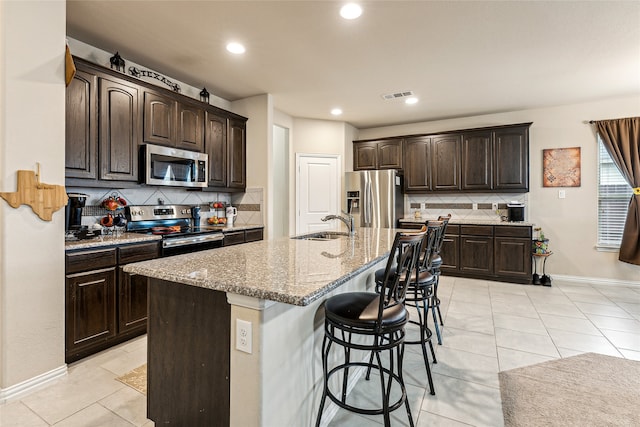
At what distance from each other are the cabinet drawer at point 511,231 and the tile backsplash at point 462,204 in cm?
60

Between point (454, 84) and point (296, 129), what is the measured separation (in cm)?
269

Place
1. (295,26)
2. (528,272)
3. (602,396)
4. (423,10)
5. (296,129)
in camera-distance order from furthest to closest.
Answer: (296,129) < (528,272) < (295,26) < (423,10) < (602,396)

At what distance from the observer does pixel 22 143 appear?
195 centimetres

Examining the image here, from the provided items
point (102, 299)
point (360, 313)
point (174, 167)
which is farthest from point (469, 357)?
point (174, 167)

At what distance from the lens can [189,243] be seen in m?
3.12

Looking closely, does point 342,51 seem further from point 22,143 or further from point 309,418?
point 309,418

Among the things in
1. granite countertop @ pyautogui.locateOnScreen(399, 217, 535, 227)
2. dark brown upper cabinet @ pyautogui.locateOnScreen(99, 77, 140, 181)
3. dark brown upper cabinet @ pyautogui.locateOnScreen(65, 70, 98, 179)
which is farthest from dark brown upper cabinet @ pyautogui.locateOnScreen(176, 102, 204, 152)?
granite countertop @ pyautogui.locateOnScreen(399, 217, 535, 227)

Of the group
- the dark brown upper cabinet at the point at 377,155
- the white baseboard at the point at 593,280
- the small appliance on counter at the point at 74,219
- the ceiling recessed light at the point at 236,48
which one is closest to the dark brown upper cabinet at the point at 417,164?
the dark brown upper cabinet at the point at 377,155

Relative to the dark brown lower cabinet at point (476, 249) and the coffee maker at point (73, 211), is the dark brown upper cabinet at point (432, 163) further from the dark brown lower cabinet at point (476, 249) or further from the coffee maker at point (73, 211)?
the coffee maker at point (73, 211)

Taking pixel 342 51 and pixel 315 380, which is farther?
pixel 342 51

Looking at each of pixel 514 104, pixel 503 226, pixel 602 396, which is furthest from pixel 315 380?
pixel 514 104

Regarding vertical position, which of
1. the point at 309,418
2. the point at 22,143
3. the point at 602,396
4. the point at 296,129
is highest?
the point at 296,129

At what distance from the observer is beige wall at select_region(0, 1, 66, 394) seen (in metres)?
1.88

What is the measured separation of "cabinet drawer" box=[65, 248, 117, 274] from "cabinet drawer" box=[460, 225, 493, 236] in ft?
15.2
